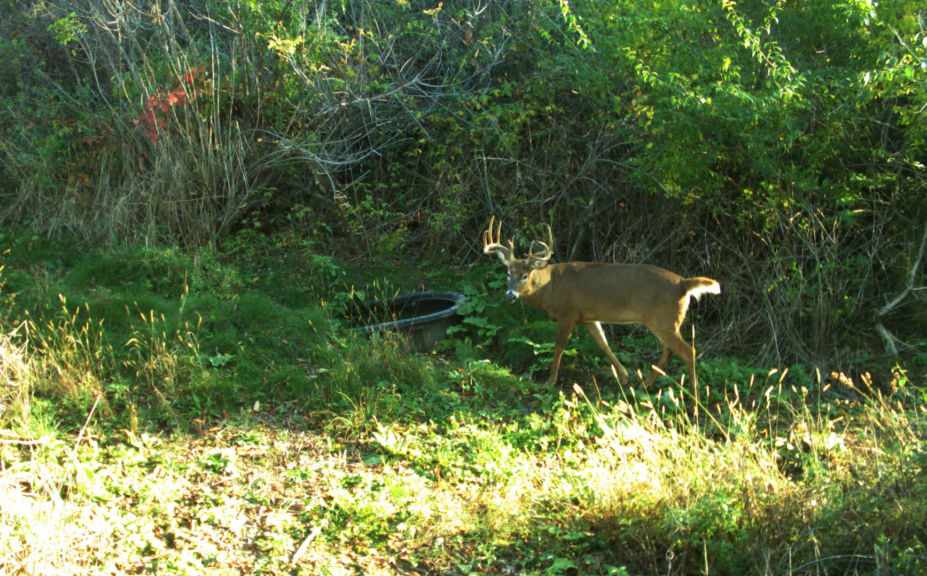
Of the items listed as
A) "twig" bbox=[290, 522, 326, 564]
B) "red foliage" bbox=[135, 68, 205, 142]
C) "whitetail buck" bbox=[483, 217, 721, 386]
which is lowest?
"twig" bbox=[290, 522, 326, 564]

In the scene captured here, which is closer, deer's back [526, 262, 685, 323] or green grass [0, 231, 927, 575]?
green grass [0, 231, 927, 575]

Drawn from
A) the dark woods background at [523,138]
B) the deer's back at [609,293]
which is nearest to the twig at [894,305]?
the dark woods background at [523,138]

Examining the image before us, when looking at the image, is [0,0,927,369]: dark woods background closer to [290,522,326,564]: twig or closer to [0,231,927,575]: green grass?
[0,231,927,575]: green grass

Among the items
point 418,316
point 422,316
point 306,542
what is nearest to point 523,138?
point 418,316

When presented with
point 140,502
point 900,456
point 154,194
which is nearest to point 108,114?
point 154,194

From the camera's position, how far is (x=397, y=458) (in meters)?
5.71

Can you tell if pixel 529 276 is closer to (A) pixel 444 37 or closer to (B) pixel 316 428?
(B) pixel 316 428

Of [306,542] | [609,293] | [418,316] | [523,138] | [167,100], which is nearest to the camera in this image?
[306,542]

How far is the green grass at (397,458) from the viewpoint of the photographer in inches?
168

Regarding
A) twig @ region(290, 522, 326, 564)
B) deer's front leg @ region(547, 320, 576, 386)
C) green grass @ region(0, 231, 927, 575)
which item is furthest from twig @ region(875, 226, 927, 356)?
twig @ region(290, 522, 326, 564)

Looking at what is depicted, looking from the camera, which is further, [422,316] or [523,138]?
[523,138]

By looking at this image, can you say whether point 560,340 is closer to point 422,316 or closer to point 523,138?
point 422,316

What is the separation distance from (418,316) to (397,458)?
2.56 meters

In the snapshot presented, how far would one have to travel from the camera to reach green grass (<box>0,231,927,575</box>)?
168 inches
